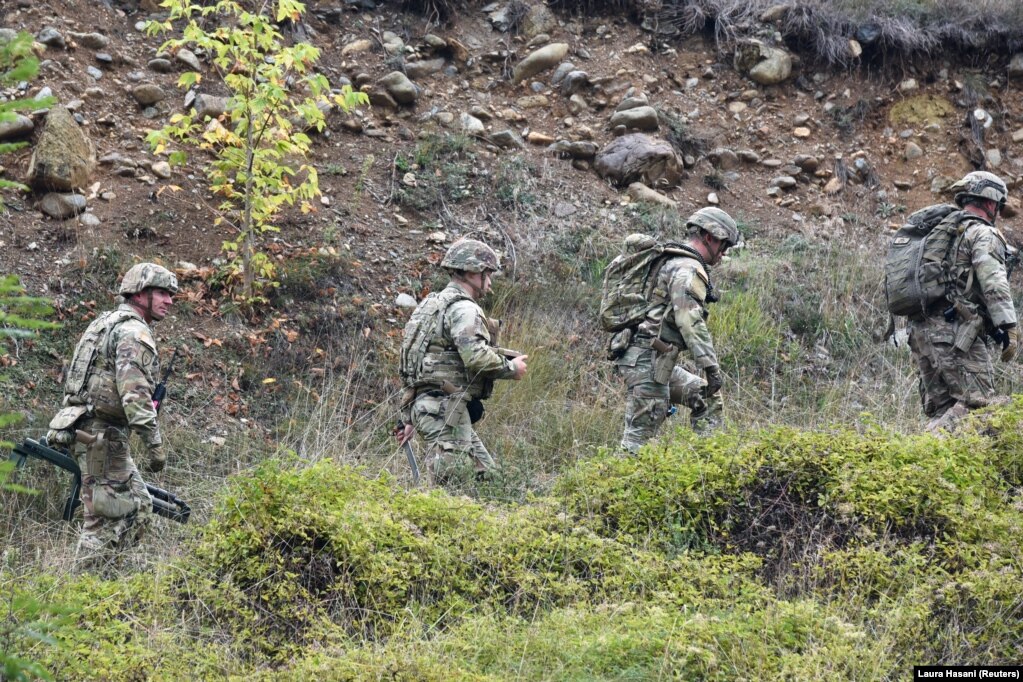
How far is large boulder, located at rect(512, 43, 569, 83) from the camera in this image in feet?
42.0

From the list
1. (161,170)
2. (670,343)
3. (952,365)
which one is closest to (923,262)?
(952,365)

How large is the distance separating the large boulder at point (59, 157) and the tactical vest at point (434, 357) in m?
4.43

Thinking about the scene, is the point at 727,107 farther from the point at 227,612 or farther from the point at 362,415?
the point at 227,612

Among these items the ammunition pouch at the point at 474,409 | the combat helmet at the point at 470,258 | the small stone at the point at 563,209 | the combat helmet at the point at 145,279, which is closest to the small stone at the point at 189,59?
the small stone at the point at 563,209

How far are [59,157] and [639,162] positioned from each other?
588 centimetres

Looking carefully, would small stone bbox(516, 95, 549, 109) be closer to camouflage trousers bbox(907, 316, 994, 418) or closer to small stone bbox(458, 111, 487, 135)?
small stone bbox(458, 111, 487, 135)

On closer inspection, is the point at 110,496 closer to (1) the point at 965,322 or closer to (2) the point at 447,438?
(2) the point at 447,438

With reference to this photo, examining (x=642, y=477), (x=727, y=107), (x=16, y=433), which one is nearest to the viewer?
(x=642, y=477)

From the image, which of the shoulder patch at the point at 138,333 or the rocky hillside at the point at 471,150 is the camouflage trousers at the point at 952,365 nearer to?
the rocky hillside at the point at 471,150

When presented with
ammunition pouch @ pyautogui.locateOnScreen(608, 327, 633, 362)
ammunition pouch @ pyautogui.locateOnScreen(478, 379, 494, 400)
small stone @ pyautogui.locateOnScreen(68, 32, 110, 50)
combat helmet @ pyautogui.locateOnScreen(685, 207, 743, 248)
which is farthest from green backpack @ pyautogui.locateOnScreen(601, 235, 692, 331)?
small stone @ pyautogui.locateOnScreen(68, 32, 110, 50)

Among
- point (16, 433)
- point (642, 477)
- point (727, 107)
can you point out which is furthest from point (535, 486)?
point (727, 107)

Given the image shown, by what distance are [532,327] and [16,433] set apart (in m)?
4.20

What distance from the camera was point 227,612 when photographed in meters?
5.05

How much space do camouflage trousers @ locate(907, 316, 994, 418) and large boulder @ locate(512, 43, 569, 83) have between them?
6479 mm
